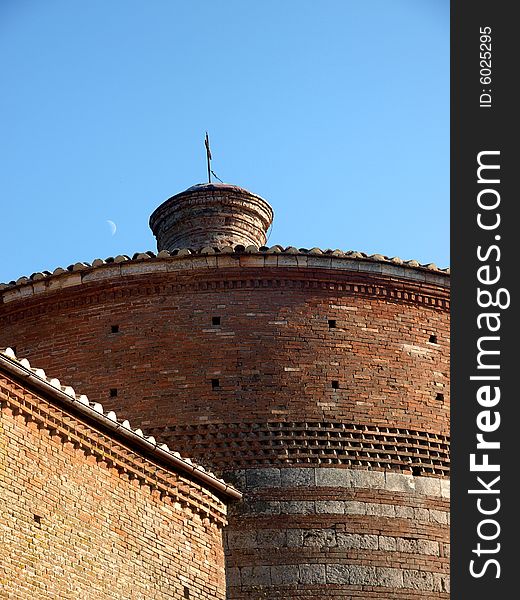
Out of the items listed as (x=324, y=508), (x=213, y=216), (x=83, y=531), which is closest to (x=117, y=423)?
(x=83, y=531)

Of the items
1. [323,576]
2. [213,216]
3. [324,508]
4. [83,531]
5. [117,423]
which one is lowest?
[83,531]

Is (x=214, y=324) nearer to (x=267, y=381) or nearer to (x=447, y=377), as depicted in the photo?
(x=267, y=381)

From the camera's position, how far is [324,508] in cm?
1513

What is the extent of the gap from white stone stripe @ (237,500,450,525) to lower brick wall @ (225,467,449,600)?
0.4 inches

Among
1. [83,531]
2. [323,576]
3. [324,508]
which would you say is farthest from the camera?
[324,508]

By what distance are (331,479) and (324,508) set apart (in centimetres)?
34

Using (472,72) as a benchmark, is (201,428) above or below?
below

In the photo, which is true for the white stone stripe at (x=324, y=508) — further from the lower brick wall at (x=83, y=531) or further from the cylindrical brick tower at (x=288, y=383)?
the lower brick wall at (x=83, y=531)

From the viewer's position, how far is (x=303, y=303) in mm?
16188

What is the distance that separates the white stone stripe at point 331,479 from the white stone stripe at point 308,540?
0.51 meters

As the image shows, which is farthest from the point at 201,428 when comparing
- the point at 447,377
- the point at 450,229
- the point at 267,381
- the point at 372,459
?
the point at 450,229

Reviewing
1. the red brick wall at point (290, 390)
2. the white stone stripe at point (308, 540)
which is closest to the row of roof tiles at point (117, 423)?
the white stone stripe at point (308, 540)

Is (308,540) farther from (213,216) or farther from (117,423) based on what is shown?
(213,216)

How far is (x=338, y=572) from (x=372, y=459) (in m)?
1.34
